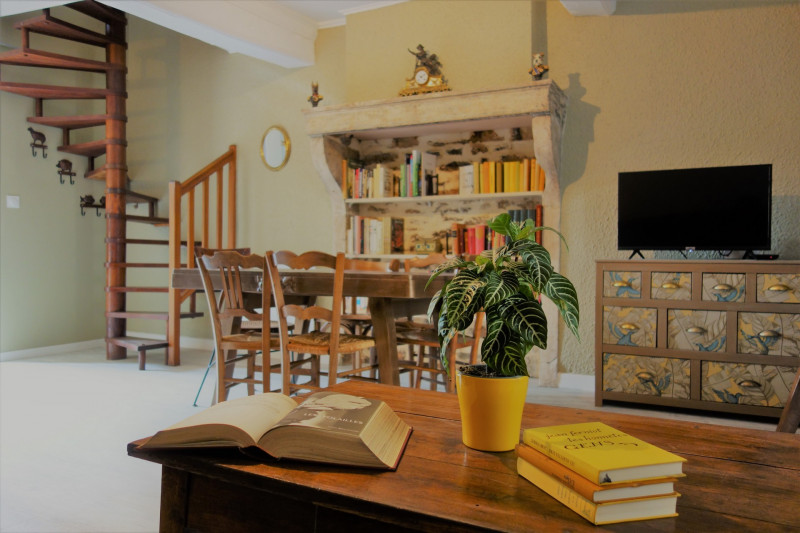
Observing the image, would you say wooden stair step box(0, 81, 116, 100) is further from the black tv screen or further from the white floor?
the black tv screen

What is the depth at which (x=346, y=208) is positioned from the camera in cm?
488

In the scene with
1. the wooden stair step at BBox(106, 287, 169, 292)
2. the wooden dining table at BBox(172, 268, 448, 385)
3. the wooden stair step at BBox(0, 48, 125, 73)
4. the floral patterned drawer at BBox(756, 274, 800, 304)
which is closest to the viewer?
the wooden dining table at BBox(172, 268, 448, 385)

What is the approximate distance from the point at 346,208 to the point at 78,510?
3.22 m

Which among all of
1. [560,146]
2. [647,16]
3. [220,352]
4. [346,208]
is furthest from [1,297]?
[647,16]

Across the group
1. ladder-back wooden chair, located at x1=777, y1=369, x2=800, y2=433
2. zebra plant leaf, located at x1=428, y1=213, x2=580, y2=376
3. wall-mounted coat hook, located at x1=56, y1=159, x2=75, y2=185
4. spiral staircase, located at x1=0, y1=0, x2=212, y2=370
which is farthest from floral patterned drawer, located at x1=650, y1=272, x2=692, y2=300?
wall-mounted coat hook, located at x1=56, y1=159, x2=75, y2=185

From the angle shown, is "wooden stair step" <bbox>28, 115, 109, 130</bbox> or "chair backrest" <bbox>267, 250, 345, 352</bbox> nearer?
"chair backrest" <bbox>267, 250, 345, 352</bbox>

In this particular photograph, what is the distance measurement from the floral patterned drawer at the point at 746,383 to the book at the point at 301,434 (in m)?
2.97

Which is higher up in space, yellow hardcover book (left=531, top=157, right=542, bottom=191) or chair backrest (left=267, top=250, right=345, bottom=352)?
yellow hardcover book (left=531, top=157, right=542, bottom=191)

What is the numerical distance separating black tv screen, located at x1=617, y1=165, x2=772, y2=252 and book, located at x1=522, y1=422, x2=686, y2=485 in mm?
3084

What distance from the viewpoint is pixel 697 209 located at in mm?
3559

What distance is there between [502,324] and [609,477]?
32 cm

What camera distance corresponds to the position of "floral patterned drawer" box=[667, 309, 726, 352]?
331 cm

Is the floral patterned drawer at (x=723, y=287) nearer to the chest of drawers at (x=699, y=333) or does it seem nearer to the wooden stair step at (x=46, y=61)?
the chest of drawers at (x=699, y=333)

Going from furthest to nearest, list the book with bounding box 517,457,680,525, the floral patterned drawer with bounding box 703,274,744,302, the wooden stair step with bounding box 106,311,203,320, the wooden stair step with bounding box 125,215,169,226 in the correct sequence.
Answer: the wooden stair step with bounding box 125,215,169,226 → the wooden stair step with bounding box 106,311,203,320 → the floral patterned drawer with bounding box 703,274,744,302 → the book with bounding box 517,457,680,525
